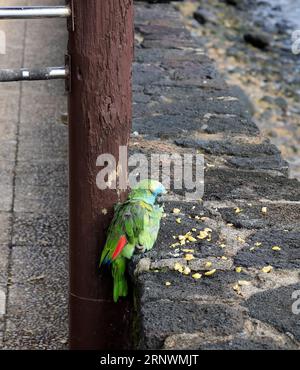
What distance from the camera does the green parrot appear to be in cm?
255

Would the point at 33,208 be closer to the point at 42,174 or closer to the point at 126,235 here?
the point at 42,174

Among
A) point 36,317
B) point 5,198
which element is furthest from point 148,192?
point 5,198

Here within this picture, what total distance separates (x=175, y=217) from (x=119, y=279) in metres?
0.37

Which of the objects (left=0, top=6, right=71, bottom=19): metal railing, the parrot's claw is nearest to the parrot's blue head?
the parrot's claw

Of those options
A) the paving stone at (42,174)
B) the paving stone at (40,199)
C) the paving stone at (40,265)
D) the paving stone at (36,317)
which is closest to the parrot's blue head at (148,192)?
the paving stone at (36,317)

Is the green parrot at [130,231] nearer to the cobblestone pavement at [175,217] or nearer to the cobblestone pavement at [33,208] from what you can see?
the cobblestone pavement at [175,217]

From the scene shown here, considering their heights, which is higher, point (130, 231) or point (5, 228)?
point (130, 231)

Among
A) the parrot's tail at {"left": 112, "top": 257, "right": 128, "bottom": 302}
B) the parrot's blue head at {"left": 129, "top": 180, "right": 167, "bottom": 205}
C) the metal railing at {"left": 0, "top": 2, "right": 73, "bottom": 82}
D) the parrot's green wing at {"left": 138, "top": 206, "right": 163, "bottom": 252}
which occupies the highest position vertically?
the metal railing at {"left": 0, "top": 2, "right": 73, "bottom": 82}

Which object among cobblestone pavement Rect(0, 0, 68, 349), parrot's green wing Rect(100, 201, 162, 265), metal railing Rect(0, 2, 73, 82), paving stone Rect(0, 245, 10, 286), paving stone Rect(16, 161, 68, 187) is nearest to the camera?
metal railing Rect(0, 2, 73, 82)

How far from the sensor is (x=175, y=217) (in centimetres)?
288

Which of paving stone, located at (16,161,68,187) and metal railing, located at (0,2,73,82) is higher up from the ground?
metal railing, located at (0,2,73,82)

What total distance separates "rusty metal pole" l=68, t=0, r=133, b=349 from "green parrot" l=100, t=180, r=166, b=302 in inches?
2.4

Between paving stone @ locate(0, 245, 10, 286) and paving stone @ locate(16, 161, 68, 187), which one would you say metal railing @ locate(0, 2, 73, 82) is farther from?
paving stone @ locate(16, 161, 68, 187)

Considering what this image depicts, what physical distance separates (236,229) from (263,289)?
0.41 metres
